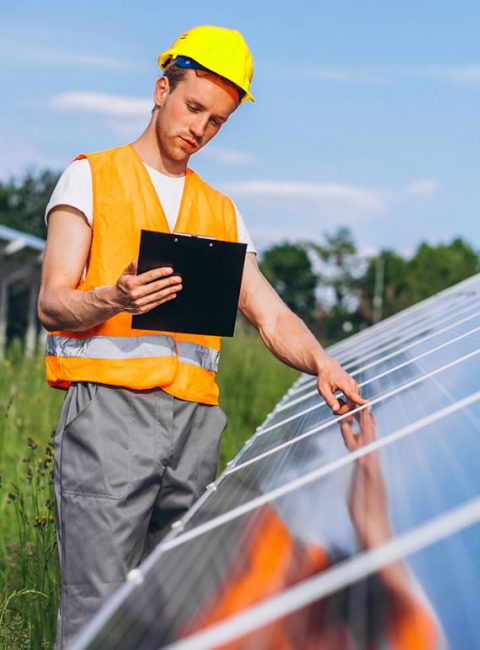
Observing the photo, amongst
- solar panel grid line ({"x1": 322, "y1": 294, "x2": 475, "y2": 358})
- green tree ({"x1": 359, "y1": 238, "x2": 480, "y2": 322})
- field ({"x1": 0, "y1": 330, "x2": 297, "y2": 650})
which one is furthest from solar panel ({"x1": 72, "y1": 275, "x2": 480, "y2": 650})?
green tree ({"x1": 359, "y1": 238, "x2": 480, "y2": 322})

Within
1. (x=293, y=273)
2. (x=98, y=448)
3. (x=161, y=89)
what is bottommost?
(x=98, y=448)

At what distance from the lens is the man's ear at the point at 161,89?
10.6 ft

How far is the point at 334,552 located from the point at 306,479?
631mm

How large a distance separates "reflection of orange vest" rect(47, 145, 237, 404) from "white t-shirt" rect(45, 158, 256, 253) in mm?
23

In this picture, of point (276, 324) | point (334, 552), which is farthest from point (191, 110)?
point (334, 552)

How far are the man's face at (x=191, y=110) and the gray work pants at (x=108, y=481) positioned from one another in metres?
0.75

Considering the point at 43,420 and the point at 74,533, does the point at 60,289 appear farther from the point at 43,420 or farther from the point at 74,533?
the point at 43,420

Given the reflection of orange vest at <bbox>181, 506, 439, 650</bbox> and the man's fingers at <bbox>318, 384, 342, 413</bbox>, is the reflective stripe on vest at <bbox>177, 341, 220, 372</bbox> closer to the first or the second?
the man's fingers at <bbox>318, 384, 342, 413</bbox>

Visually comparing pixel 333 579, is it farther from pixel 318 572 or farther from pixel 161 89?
pixel 161 89

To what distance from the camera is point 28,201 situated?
56812mm

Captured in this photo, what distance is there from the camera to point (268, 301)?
3602mm

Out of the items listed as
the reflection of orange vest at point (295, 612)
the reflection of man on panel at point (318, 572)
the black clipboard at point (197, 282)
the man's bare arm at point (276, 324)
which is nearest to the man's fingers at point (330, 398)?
the man's bare arm at point (276, 324)

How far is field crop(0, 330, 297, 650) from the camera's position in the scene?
13.2 feet

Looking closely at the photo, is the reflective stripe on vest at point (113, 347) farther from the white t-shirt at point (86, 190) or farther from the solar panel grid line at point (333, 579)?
the solar panel grid line at point (333, 579)
